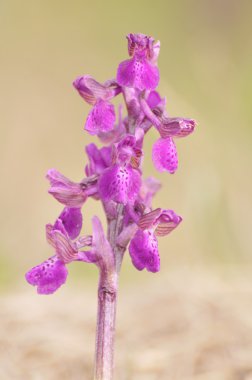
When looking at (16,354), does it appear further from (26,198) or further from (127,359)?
(26,198)

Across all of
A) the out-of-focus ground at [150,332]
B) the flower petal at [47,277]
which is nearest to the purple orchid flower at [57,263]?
the flower petal at [47,277]

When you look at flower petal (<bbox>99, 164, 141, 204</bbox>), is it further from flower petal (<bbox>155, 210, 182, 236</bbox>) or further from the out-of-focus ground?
the out-of-focus ground

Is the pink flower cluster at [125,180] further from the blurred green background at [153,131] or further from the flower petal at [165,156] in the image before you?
the blurred green background at [153,131]

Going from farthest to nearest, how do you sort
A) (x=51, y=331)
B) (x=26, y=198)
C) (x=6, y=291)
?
(x=26, y=198) → (x=6, y=291) → (x=51, y=331)

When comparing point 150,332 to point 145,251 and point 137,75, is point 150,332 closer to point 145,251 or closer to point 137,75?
→ point 145,251

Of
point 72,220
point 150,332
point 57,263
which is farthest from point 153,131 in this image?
point 57,263

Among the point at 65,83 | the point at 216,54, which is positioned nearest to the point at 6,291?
the point at 216,54
